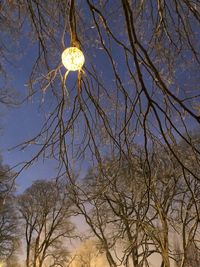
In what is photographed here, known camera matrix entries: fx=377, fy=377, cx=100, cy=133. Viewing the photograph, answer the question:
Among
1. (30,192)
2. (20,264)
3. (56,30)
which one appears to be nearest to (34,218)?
(30,192)

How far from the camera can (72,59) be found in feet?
7.17

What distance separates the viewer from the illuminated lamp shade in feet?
7.15

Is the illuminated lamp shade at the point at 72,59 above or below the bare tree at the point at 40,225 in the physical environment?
below

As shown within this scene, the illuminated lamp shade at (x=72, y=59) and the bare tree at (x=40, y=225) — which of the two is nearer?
the illuminated lamp shade at (x=72, y=59)

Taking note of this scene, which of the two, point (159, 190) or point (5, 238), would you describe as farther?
point (5, 238)

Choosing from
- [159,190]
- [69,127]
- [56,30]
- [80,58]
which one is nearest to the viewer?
[80,58]

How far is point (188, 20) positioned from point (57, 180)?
147 centimetres

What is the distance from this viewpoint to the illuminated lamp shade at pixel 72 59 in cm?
218

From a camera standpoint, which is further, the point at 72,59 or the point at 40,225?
the point at 40,225

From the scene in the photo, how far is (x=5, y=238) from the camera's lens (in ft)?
65.9

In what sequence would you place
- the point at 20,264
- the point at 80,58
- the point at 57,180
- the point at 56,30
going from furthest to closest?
the point at 20,264, the point at 56,30, the point at 57,180, the point at 80,58

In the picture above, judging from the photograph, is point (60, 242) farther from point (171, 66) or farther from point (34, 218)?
point (171, 66)

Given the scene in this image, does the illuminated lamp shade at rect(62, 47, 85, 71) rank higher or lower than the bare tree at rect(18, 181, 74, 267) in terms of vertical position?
lower

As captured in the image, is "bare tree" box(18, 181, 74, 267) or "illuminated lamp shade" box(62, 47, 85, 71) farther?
"bare tree" box(18, 181, 74, 267)
